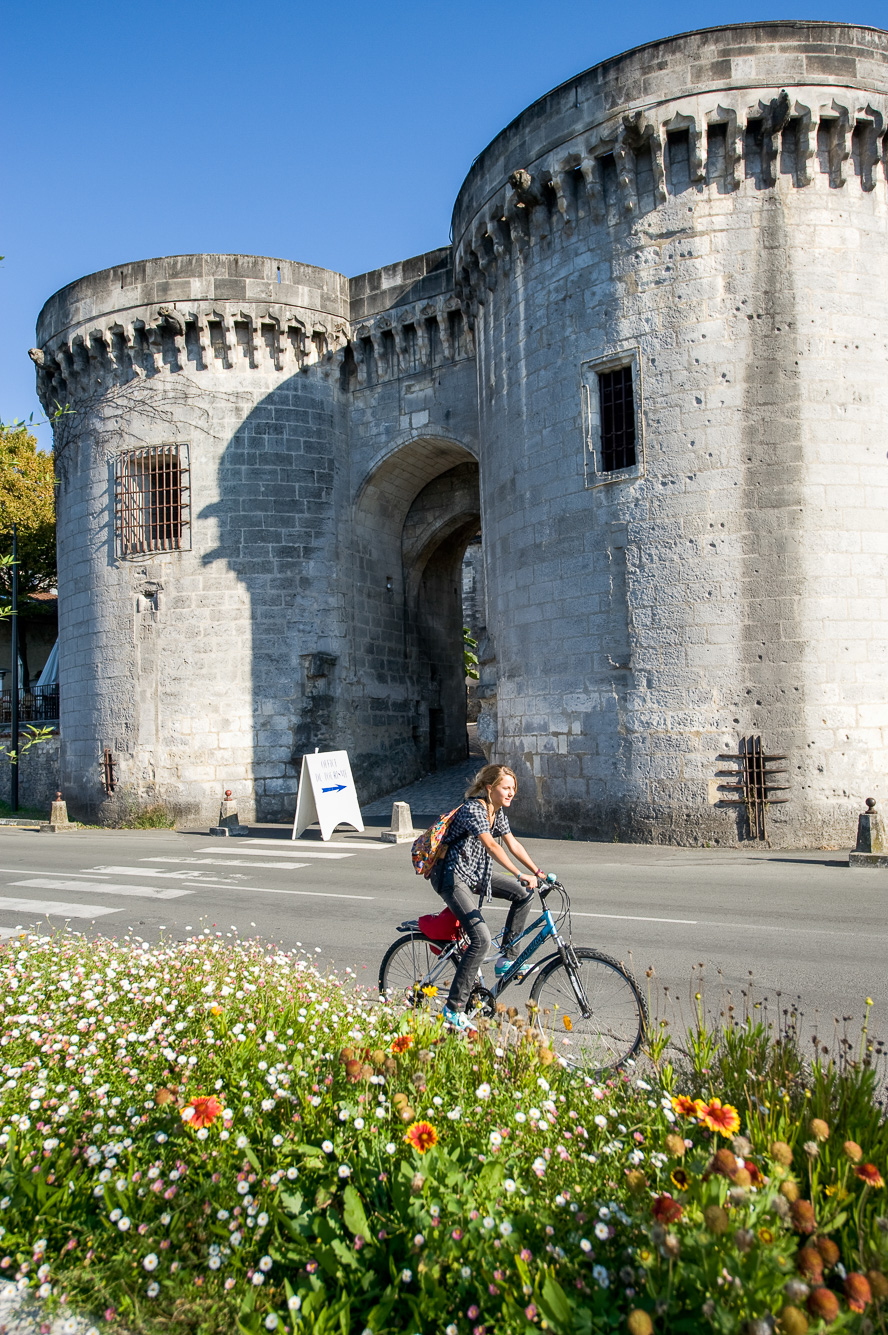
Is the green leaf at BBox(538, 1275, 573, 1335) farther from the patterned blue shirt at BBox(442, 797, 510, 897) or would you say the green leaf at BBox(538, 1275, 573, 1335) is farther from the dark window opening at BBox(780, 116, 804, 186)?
the dark window opening at BBox(780, 116, 804, 186)

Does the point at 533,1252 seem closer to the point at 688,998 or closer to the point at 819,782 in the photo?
the point at 688,998

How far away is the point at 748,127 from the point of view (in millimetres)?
12391

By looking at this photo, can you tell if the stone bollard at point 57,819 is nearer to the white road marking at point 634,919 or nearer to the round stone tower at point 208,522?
the round stone tower at point 208,522

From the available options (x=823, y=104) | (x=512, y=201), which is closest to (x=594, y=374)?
(x=512, y=201)

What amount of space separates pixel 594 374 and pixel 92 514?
12.0m

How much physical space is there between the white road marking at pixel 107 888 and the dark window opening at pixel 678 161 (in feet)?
37.3

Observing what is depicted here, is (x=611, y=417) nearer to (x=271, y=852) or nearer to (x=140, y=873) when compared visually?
(x=271, y=852)

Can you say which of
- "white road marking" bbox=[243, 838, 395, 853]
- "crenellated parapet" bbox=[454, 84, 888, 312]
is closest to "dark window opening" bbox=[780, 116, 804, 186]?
"crenellated parapet" bbox=[454, 84, 888, 312]

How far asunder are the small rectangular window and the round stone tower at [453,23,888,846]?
0.13 ft

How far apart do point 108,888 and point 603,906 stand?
565cm

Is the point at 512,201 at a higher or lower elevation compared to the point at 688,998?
higher

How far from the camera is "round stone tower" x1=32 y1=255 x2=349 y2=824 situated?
61.7 ft

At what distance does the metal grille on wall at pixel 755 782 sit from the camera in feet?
38.8

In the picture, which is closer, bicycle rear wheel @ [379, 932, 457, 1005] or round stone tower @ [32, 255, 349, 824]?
bicycle rear wheel @ [379, 932, 457, 1005]
